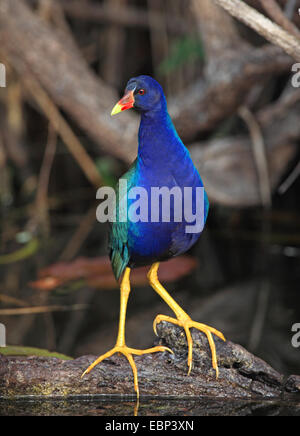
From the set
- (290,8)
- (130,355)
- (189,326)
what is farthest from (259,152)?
(130,355)

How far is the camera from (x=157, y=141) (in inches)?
90.5

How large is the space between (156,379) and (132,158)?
283 cm

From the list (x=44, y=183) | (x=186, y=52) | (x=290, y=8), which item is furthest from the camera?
(x=44, y=183)

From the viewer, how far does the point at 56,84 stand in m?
4.81

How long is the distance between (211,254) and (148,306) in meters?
1.04

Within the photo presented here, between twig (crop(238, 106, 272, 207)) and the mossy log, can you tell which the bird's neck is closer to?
the mossy log

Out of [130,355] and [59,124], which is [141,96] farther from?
[59,124]

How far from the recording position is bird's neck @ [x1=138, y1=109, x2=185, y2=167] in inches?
90.4

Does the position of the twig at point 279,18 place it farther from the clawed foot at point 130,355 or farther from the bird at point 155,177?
the clawed foot at point 130,355

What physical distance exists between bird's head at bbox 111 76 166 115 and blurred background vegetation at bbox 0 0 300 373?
88 centimetres

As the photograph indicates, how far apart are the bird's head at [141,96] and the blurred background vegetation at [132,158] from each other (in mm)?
878

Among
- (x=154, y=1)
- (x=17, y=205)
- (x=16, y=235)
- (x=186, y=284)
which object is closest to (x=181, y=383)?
(x=186, y=284)

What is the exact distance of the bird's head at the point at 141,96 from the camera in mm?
2271

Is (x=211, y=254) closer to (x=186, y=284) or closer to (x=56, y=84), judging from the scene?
(x=186, y=284)
